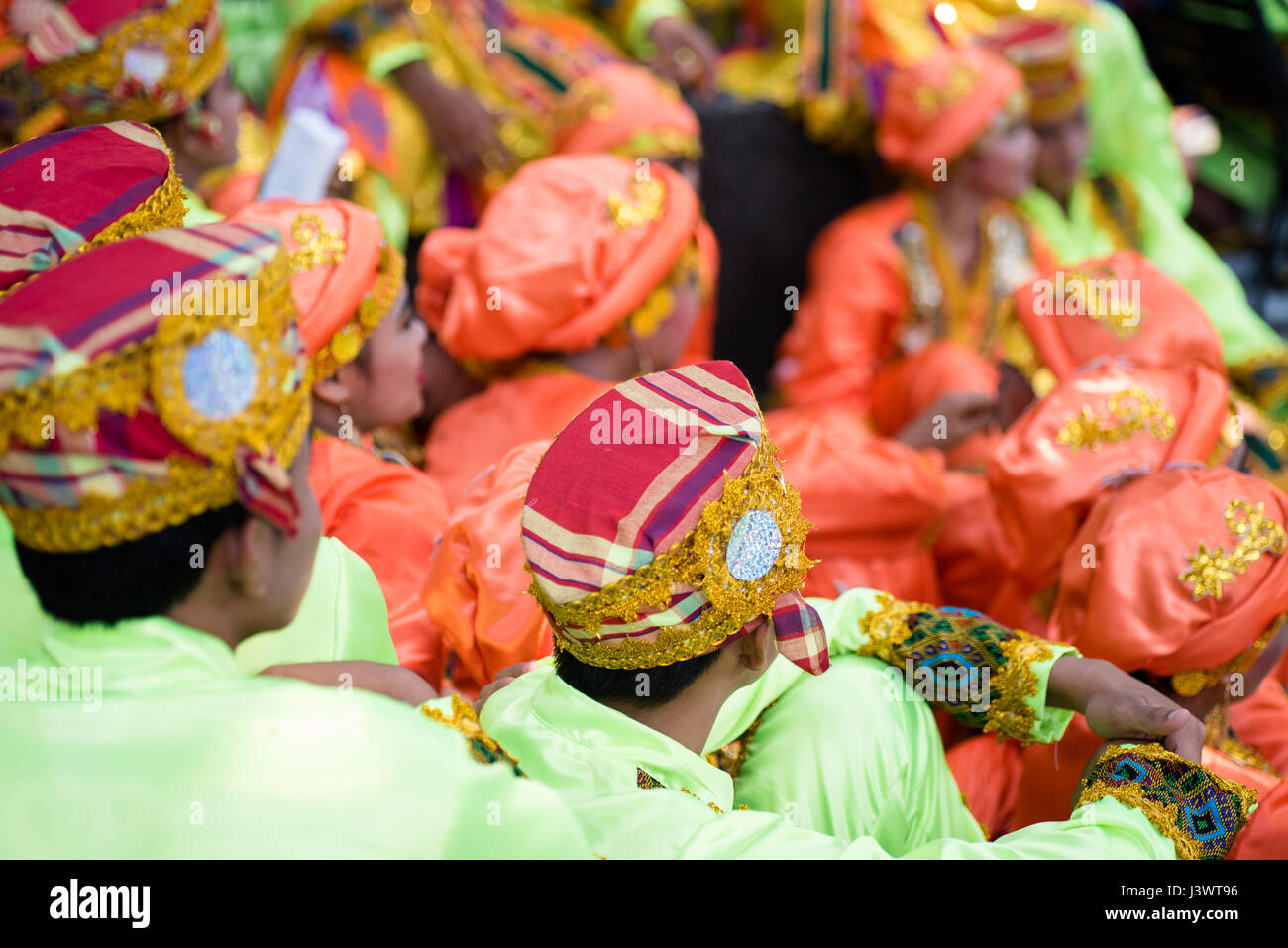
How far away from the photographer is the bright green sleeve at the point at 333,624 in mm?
1496

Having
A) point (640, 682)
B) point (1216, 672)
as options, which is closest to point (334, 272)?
point (640, 682)

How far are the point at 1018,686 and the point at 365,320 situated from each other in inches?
47.3

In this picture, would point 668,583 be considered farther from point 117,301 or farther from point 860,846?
point 117,301

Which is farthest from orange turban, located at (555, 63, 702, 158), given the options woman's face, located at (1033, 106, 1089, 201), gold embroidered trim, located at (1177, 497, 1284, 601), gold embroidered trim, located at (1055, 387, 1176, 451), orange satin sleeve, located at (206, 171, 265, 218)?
gold embroidered trim, located at (1177, 497, 1284, 601)

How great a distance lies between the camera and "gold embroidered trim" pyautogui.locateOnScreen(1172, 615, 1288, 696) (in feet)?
6.16

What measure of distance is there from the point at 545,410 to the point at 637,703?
3.97 feet

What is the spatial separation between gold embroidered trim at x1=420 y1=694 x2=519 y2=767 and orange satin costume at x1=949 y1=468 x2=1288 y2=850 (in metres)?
0.90

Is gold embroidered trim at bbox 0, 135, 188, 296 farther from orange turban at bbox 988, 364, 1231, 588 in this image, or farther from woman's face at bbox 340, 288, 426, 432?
orange turban at bbox 988, 364, 1231, 588

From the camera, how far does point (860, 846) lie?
49.8 inches

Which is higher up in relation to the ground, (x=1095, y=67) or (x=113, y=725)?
(x=1095, y=67)

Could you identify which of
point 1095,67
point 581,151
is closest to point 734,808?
point 581,151

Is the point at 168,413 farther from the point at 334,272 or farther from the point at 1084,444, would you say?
the point at 1084,444

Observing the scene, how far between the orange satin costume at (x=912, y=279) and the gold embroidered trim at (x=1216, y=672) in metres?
1.68

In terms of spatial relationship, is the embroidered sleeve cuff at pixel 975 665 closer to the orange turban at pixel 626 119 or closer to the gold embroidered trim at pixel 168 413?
the gold embroidered trim at pixel 168 413
